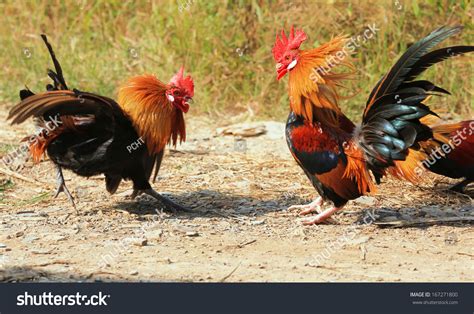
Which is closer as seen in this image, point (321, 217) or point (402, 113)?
point (402, 113)

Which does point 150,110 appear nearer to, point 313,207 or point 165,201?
point 165,201

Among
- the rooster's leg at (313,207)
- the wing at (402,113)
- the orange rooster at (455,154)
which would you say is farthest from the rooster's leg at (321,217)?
the orange rooster at (455,154)

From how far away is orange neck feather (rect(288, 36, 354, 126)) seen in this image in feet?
19.7

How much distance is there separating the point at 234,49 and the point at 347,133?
423 centimetres

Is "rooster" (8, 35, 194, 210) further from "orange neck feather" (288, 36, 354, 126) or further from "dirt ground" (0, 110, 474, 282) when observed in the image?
"orange neck feather" (288, 36, 354, 126)

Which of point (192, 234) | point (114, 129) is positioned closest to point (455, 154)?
point (192, 234)

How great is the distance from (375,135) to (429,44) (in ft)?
2.69

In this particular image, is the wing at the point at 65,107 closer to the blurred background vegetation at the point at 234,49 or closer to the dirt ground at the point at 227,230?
the dirt ground at the point at 227,230

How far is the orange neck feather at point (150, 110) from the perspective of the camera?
6211 millimetres

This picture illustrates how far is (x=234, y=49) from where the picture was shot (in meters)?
10.2

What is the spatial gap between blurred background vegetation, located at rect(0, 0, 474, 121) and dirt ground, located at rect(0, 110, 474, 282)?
185 centimetres

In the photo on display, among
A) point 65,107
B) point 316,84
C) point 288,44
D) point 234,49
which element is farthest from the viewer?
point 234,49

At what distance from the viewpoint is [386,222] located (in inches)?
249
